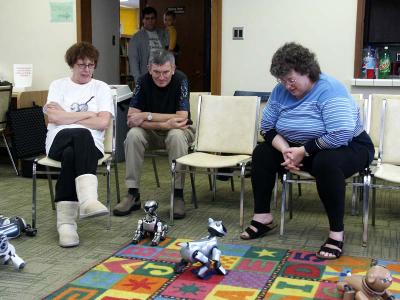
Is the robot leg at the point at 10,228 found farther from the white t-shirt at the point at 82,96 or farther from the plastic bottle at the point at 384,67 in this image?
the plastic bottle at the point at 384,67

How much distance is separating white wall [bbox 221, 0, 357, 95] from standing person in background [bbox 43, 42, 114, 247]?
1960mm

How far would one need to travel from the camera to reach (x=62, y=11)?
17.5ft

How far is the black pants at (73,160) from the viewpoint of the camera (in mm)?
2818

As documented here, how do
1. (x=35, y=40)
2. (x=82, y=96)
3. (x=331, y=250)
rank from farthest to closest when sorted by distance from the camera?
(x=35, y=40), (x=82, y=96), (x=331, y=250)

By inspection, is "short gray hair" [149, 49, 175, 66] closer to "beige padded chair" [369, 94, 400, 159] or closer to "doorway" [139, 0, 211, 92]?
"beige padded chair" [369, 94, 400, 159]

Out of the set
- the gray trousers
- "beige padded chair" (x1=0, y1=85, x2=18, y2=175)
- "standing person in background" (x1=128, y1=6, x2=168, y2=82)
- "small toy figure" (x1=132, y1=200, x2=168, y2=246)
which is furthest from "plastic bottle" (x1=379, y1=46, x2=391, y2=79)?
"beige padded chair" (x1=0, y1=85, x2=18, y2=175)

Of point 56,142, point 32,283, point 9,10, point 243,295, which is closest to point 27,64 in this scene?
point 9,10

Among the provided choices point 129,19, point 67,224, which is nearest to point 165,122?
point 67,224

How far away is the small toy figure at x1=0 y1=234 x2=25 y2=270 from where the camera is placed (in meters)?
2.39

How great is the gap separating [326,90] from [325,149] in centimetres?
29

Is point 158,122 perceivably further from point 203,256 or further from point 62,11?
point 62,11

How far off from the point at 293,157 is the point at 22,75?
3418mm

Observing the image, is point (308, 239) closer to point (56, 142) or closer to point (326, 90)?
point (326, 90)

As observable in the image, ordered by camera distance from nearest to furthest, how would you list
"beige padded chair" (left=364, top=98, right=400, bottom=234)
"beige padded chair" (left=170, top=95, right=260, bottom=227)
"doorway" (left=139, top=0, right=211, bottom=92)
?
"beige padded chair" (left=364, top=98, right=400, bottom=234)
"beige padded chair" (left=170, top=95, right=260, bottom=227)
"doorway" (left=139, top=0, right=211, bottom=92)
